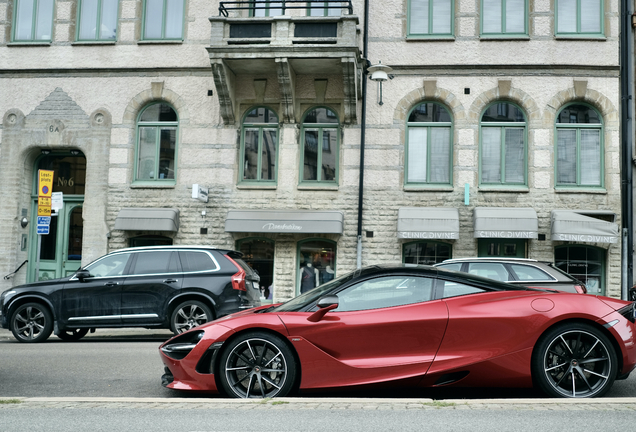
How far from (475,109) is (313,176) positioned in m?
4.68

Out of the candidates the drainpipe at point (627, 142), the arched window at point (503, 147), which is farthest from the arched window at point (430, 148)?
the drainpipe at point (627, 142)

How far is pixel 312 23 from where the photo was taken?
17.9 metres

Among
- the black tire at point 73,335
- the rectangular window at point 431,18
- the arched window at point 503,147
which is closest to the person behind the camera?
the black tire at point 73,335

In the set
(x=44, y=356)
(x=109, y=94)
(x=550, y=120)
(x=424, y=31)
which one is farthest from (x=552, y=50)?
(x=44, y=356)

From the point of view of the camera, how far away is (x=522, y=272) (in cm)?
1234

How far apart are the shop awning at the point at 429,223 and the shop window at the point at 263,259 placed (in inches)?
142

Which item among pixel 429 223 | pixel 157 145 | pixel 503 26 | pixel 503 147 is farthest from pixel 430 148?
pixel 157 145

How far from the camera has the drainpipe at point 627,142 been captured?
693 inches

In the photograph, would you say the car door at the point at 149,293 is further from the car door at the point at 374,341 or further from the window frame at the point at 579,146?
the window frame at the point at 579,146

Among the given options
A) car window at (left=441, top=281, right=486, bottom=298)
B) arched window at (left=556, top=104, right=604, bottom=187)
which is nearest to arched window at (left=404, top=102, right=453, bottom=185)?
arched window at (left=556, top=104, right=604, bottom=187)

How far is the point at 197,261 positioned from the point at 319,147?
7.07 metres

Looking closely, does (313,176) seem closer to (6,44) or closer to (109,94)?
(109,94)

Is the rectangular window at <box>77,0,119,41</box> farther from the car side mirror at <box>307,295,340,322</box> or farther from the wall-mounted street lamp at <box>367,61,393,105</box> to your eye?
the car side mirror at <box>307,295,340,322</box>

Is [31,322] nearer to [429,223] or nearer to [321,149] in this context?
[321,149]
